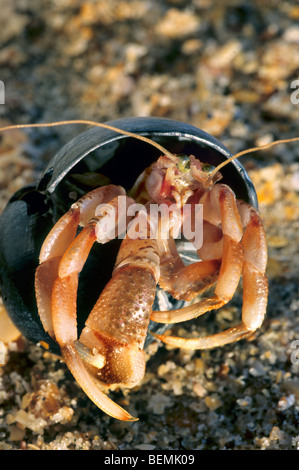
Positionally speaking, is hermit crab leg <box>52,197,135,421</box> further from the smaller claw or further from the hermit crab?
the smaller claw

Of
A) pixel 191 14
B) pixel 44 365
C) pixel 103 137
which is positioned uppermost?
pixel 191 14

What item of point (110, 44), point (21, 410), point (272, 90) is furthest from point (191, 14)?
point (21, 410)

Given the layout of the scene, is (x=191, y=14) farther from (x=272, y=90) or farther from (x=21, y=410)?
(x=21, y=410)

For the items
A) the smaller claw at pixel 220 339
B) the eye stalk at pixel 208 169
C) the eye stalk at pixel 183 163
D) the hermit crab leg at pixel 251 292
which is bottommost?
the smaller claw at pixel 220 339

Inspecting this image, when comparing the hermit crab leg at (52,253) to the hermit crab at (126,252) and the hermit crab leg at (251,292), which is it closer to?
the hermit crab at (126,252)
